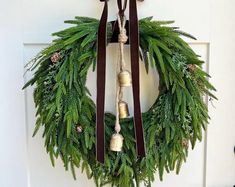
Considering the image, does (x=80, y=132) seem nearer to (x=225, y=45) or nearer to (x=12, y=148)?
(x=12, y=148)

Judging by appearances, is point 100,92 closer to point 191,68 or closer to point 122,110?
point 122,110

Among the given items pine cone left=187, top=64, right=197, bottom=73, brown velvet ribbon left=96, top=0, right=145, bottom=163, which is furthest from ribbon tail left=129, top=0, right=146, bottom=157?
pine cone left=187, top=64, right=197, bottom=73

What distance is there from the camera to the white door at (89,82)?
0.94 metres

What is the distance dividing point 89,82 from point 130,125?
0.21 m

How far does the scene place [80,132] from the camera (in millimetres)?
812

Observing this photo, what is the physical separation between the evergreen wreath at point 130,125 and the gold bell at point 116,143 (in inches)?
1.4

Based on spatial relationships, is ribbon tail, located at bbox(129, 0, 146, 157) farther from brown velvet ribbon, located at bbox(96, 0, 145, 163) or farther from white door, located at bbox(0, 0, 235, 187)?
white door, located at bbox(0, 0, 235, 187)

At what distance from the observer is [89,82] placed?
0.96 metres

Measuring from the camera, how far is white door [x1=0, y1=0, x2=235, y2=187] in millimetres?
937

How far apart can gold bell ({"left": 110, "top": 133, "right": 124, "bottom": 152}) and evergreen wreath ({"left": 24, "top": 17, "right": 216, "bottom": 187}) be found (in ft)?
0.12

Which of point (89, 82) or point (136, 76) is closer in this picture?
point (136, 76)

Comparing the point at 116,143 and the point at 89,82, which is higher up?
the point at 89,82

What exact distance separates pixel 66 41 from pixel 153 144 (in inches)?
14.3

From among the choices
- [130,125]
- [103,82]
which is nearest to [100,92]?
[103,82]
